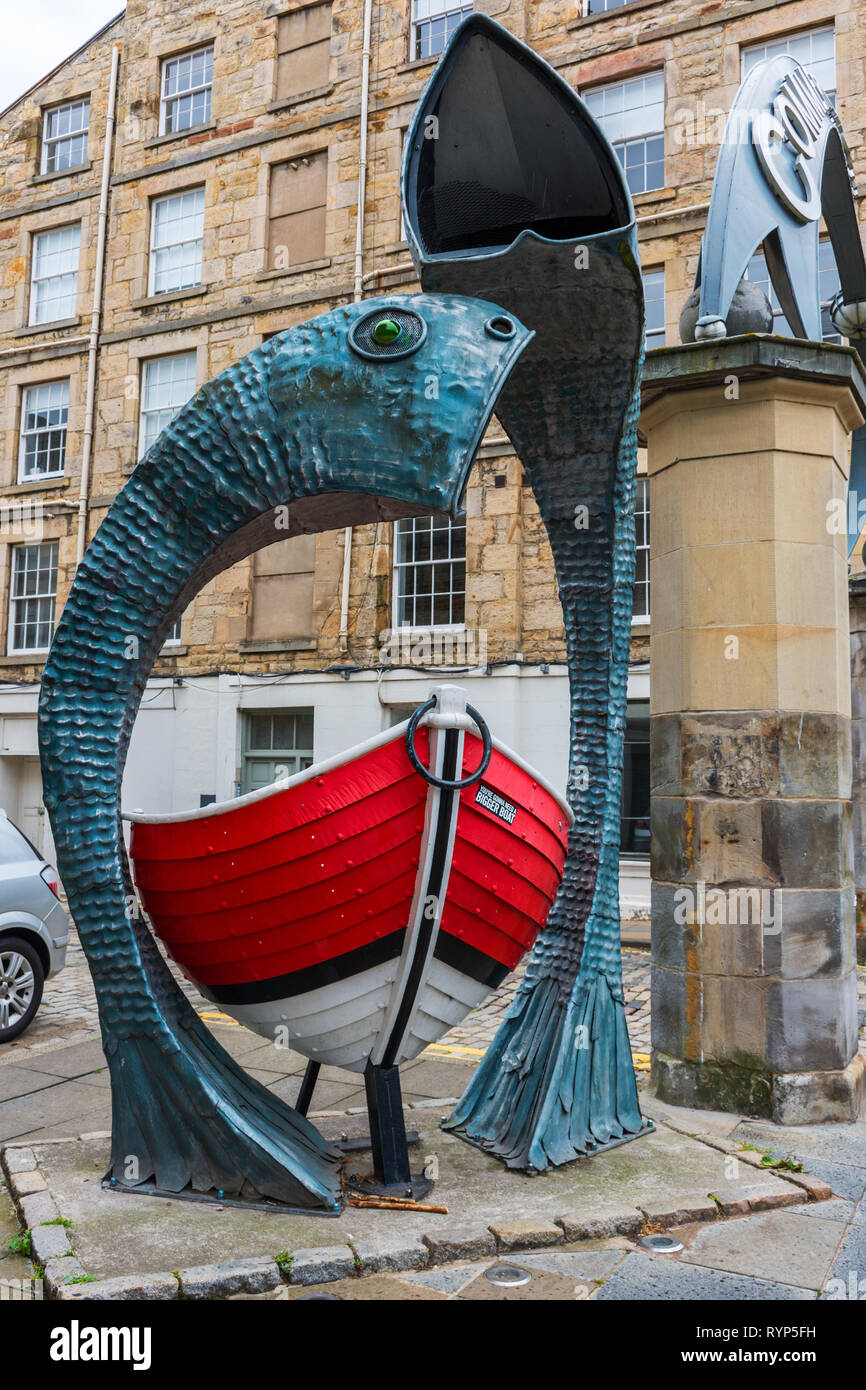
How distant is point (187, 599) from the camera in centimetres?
428

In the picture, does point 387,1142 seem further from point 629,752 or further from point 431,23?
point 431,23

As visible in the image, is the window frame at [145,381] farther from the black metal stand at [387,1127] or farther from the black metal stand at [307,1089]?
the black metal stand at [387,1127]

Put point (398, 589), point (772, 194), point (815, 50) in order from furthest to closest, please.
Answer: point (398, 589)
point (815, 50)
point (772, 194)

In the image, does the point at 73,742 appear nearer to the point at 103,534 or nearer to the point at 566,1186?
the point at 103,534

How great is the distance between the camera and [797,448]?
18.9ft

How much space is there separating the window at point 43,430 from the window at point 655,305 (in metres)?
11.1

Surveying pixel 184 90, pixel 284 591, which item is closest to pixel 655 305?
pixel 284 591

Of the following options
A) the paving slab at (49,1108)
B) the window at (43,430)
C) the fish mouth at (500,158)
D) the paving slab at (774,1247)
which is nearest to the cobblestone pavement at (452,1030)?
the paving slab at (49,1108)

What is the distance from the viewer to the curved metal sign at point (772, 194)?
19.3ft

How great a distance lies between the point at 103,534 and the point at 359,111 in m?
16.6

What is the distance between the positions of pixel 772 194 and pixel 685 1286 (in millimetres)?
5785

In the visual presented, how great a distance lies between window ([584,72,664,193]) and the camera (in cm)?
1600

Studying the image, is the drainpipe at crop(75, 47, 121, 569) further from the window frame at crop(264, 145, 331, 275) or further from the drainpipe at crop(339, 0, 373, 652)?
the drainpipe at crop(339, 0, 373, 652)

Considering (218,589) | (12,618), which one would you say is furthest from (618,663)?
(12,618)
